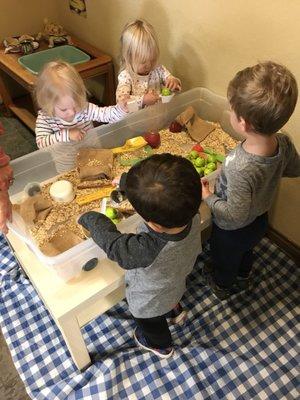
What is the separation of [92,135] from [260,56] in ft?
2.01

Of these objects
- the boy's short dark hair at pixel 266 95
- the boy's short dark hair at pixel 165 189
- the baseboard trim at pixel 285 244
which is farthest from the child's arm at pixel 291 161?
the baseboard trim at pixel 285 244

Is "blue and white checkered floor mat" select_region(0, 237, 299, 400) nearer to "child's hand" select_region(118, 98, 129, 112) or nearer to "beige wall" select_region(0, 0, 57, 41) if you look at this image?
"child's hand" select_region(118, 98, 129, 112)

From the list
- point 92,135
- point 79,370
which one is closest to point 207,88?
point 92,135

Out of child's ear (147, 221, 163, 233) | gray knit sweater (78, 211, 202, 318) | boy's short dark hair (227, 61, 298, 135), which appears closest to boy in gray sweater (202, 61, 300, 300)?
boy's short dark hair (227, 61, 298, 135)

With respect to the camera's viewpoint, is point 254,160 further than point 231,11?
No

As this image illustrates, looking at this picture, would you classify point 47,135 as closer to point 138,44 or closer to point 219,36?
point 138,44

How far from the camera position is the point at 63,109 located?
1.14m

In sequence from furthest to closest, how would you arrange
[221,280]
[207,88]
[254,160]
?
[207,88] → [221,280] → [254,160]

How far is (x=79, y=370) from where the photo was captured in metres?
1.02

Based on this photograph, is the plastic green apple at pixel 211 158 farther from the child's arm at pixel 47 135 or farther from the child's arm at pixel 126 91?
the child's arm at pixel 47 135

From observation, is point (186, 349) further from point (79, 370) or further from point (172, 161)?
point (172, 161)

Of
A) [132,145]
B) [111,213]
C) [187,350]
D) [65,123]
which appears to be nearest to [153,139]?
[132,145]

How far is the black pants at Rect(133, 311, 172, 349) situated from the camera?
3.05 feet

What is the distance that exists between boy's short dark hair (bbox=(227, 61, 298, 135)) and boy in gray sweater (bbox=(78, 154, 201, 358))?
213 millimetres
